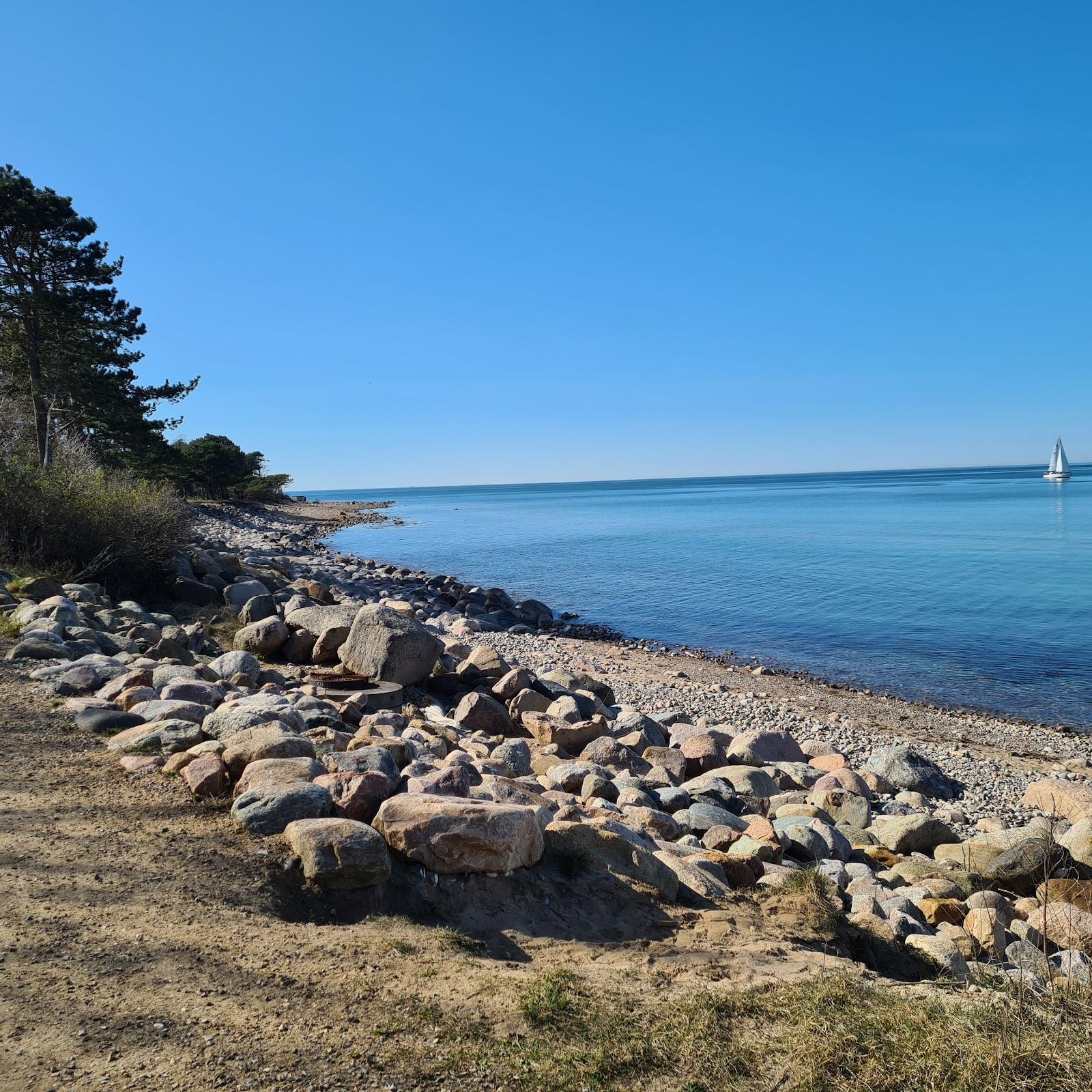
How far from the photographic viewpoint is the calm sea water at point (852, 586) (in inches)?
711

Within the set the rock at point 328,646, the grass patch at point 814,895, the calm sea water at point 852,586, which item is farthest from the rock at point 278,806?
the calm sea water at point 852,586

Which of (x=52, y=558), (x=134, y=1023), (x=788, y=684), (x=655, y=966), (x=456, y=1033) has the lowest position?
(x=788, y=684)

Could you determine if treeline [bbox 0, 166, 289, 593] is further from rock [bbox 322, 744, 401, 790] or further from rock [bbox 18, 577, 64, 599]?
rock [bbox 322, 744, 401, 790]

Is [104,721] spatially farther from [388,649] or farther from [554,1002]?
[554,1002]

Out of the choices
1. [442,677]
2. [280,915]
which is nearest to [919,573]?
[442,677]

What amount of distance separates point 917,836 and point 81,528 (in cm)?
1567

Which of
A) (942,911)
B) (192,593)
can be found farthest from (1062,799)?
(192,593)

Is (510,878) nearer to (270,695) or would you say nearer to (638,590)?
(270,695)

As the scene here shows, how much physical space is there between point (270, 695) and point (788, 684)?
12764mm

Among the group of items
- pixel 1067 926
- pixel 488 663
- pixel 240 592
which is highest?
pixel 240 592

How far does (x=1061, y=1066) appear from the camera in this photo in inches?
122

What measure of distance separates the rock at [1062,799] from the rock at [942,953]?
4692mm

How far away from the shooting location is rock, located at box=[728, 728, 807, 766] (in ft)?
36.9

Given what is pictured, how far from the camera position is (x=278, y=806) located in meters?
5.30
